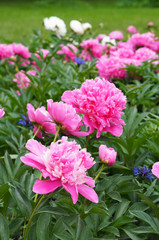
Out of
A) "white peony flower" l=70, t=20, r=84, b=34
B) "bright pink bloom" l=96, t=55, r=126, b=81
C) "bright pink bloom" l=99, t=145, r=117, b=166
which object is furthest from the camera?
"white peony flower" l=70, t=20, r=84, b=34

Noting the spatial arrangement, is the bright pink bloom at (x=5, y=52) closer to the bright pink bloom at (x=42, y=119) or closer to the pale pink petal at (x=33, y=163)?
the bright pink bloom at (x=42, y=119)

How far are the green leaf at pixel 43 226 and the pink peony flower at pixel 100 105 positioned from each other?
266mm

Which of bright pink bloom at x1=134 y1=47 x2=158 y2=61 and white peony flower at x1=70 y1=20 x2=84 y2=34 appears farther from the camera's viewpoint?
white peony flower at x1=70 y1=20 x2=84 y2=34

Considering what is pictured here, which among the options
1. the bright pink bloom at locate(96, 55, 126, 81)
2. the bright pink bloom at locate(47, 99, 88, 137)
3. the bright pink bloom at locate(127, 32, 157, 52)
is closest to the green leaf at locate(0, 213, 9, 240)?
the bright pink bloom at locate(47, 99, 88, 137)

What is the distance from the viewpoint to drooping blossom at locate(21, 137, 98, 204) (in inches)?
26.5

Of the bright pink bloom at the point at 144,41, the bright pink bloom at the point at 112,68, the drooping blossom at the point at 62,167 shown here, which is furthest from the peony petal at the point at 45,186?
the bright pink bloom at the point at 144,41

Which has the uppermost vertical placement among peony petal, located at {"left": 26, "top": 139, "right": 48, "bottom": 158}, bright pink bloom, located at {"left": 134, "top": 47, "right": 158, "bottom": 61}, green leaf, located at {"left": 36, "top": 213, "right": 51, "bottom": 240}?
peony petal, located at {"left": 26, "top": 139, "right": 48, "bottom": 158}

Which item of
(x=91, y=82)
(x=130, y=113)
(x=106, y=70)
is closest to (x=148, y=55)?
(x=106, y=70)

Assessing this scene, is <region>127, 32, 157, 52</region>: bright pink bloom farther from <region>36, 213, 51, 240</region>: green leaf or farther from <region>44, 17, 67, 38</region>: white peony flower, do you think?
<region>36, 213, 51, 240</region>: green leaf

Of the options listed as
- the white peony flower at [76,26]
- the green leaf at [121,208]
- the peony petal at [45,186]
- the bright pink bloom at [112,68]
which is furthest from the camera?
the white peony flower at [76,26]

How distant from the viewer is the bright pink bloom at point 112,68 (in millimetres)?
Answer: 1946

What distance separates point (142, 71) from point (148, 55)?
22 centimetres

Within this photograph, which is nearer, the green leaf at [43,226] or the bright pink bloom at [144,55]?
the green leaf at [43,226]

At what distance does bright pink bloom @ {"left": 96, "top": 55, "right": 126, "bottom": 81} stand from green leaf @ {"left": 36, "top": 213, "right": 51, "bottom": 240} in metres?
1.31
